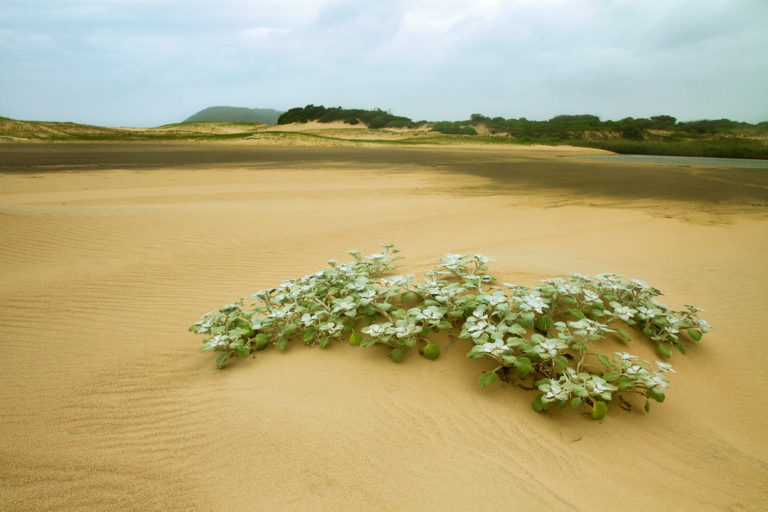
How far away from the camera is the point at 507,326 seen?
278 cm

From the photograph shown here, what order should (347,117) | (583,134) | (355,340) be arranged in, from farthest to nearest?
(347,117) → (583,134) → (355,340)

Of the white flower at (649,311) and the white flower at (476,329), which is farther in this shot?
the white flower at (649,311)

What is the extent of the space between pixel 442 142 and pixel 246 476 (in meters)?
44.0

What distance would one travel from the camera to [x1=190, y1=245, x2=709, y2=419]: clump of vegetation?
2391 millimetres

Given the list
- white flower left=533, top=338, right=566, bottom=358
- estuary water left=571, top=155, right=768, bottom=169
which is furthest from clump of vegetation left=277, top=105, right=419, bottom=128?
white flower left=533, top=338, right=566, bottom=358

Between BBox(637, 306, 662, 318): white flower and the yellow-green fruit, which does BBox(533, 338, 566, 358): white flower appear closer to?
the yellow-green fruit

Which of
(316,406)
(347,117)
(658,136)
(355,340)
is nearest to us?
(316,406)

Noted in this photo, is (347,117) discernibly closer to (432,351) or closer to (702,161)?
(702,161)

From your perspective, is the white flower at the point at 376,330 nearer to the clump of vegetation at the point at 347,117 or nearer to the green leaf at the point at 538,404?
the green leaf at the point at 538,404

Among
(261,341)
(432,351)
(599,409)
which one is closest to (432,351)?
(432,351)

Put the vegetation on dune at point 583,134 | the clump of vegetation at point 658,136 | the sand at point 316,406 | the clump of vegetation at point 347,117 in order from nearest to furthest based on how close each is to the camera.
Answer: the sand at point 316,406
the clump of vegetation at point 658,136
the vegetation on dune at point 583,134
the clump of vegetation at point 347,117

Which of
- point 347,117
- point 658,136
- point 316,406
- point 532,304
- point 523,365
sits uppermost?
point 347,117

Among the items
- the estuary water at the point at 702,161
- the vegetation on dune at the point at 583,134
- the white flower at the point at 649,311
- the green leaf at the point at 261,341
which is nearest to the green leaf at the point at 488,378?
the white flower at the point at 649,311

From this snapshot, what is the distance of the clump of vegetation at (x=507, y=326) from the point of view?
7.84 ft
